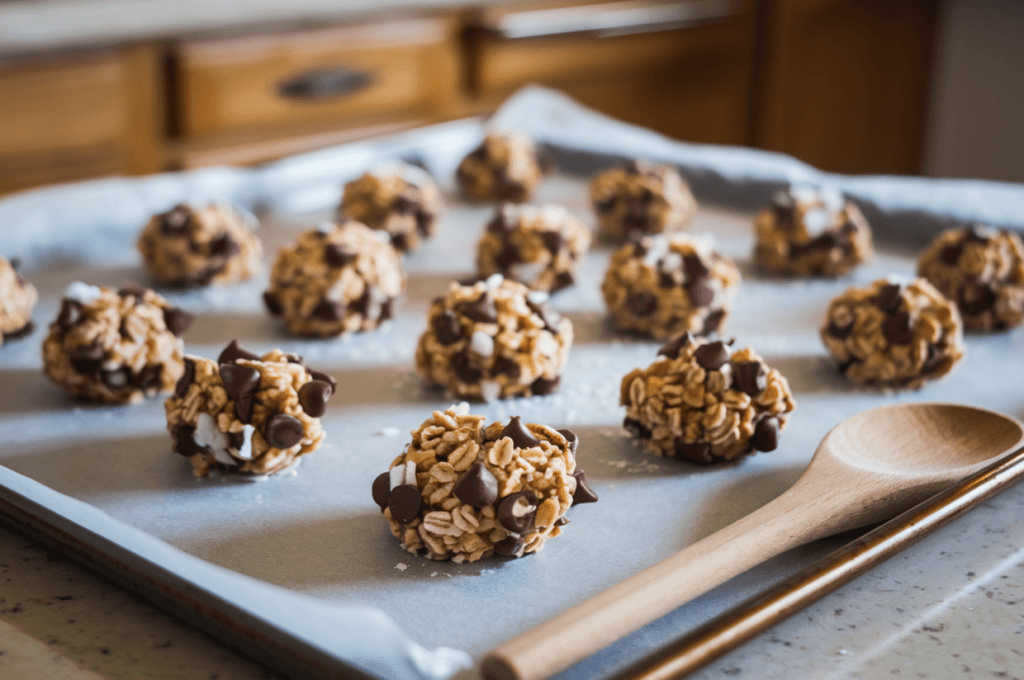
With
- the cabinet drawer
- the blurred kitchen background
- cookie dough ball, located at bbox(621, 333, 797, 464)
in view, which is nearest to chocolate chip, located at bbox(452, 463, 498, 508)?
cookie dough ball, located at bbox(621, 333, 797, 464)

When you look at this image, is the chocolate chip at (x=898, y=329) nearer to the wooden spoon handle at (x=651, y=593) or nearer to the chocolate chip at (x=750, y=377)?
the chocolate chip at (x=750, y=377)

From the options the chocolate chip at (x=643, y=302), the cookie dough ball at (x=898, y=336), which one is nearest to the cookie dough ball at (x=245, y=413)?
the chocolate chip at (x=643, y=302)

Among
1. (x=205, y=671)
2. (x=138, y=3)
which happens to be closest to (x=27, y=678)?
(x=205, y=671)

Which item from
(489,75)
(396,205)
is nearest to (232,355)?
(396,205)

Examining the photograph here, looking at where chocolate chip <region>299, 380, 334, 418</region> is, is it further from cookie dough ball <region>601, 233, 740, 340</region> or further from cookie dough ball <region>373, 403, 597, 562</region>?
cookie dough ball <region>601, 233, 740, 340</region>

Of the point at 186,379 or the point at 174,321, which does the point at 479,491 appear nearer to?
the point at 186,379

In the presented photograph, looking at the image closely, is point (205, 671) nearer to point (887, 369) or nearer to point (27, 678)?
point (27, 678)
